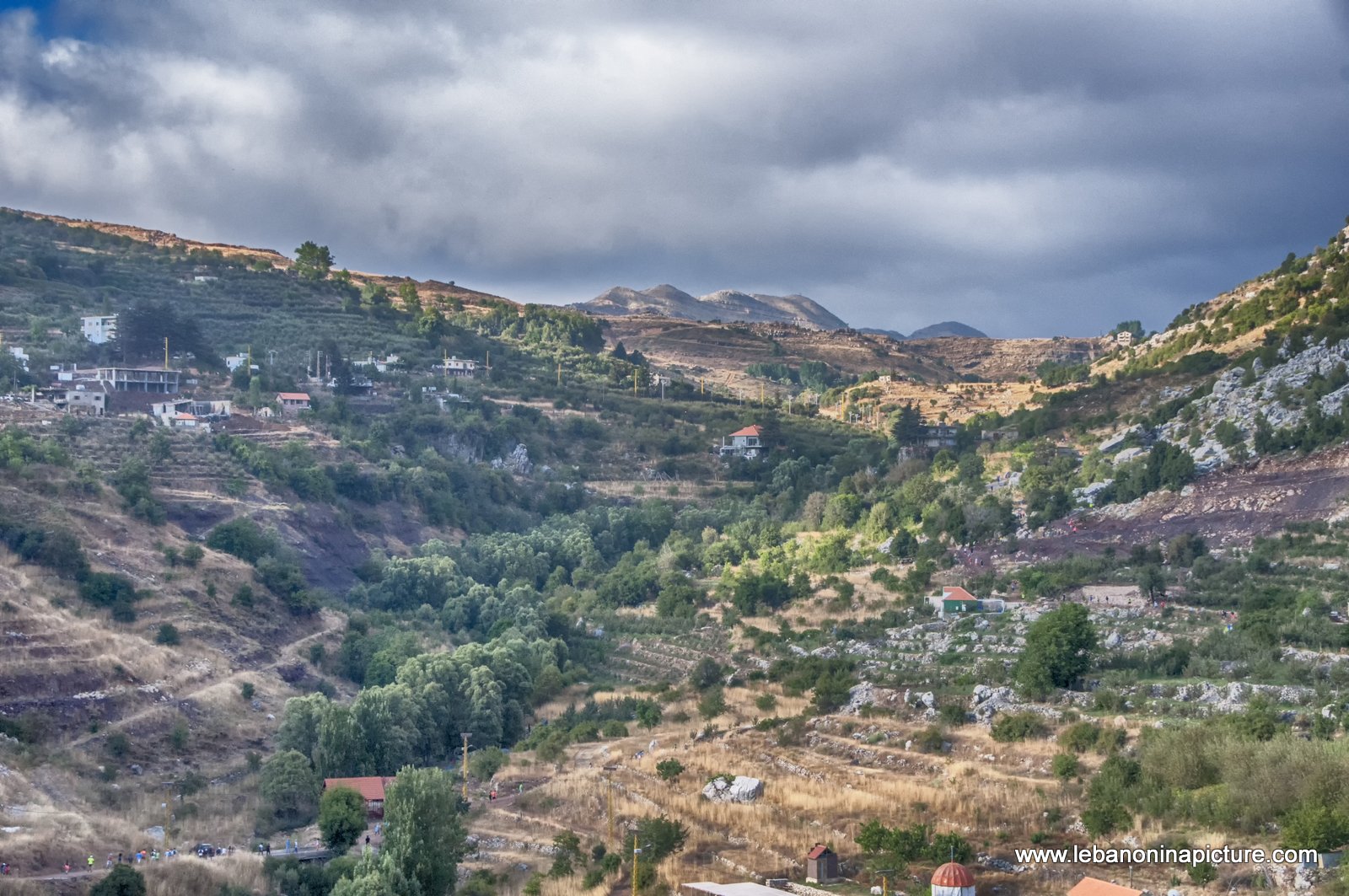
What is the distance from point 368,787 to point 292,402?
38172 mm

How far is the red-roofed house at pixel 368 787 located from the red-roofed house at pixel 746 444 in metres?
39.0

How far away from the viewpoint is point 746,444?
72.2m

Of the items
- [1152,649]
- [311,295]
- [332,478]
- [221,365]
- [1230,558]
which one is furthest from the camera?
[311,295]

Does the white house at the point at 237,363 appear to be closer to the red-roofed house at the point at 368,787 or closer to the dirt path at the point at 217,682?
the dirt path at the point at 217,682

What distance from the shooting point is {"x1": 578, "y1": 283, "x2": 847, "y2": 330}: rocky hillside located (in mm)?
168500

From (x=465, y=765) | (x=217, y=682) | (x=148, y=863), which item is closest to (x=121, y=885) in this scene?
(x=148, y=863)

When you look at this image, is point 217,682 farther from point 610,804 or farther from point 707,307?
point 707,307

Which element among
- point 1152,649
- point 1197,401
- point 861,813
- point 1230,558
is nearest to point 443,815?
point 861,813

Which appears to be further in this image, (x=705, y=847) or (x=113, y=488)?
(x=113, y=488)

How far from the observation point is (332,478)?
6094 cm

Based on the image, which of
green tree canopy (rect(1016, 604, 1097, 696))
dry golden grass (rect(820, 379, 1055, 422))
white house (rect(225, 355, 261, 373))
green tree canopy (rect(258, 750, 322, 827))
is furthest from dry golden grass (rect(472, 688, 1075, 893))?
white house (rect(225, 355, 261, 373))

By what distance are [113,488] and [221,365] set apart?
23341 millimetres

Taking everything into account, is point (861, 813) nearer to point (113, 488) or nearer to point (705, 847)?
point (705, 847)

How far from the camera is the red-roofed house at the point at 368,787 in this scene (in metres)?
33.1
